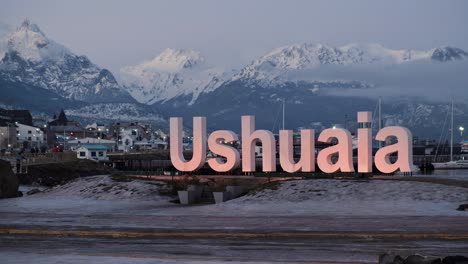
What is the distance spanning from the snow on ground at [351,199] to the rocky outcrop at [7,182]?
1724cm

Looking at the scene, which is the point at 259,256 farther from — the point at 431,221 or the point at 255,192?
the point at 255,192

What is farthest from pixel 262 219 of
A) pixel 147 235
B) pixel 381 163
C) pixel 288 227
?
pixel 381 163

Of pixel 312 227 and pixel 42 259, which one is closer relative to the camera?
pixel 42 259

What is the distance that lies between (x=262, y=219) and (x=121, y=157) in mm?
142559

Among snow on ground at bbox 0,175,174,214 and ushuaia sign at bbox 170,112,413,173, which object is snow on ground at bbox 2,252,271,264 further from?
ushuaia sign at bbox 170,112,413,173

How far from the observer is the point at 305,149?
4991cm

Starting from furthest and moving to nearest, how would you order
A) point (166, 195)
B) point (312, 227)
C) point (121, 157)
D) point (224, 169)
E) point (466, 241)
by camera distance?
point (121, 157), point (224, 169), point (166, 195), point (312, 227), point (466, 241)

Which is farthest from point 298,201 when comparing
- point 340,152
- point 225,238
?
point 225,238

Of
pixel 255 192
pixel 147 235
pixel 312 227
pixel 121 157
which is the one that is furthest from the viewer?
pixel 121 157

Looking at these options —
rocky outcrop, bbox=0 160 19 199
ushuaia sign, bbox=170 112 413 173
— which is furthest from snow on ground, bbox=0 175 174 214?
ushuaia sign, bbox=170 112 413 173

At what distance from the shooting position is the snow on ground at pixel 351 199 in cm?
3447

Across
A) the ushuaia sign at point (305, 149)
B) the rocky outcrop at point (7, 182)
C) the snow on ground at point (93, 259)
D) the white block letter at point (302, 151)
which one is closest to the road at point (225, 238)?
the snow on ground at point (93, 259)

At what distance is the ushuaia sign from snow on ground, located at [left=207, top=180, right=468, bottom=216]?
6.64m

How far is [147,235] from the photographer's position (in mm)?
26094
